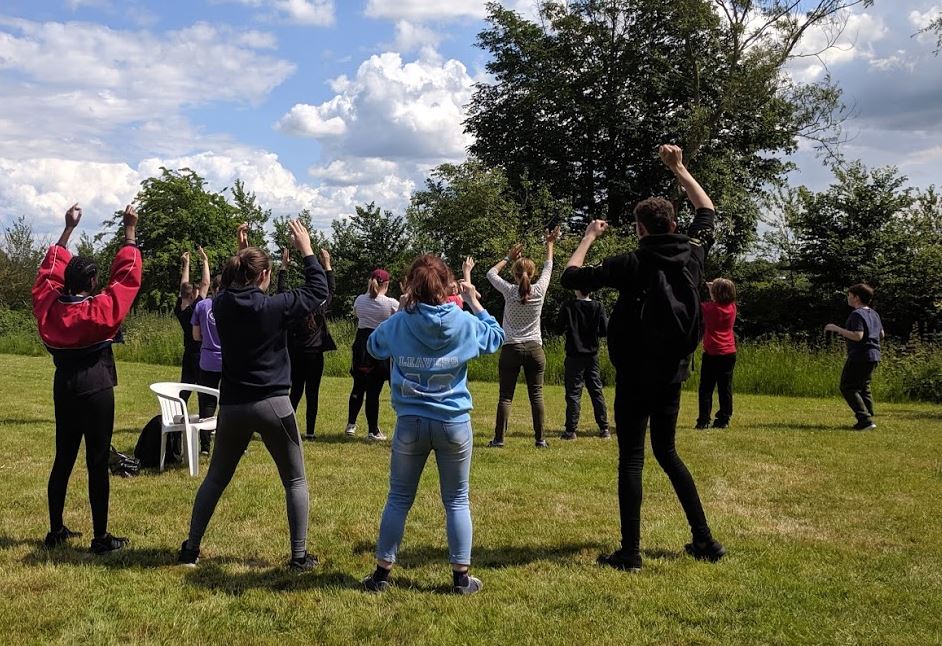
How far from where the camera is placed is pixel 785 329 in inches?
908

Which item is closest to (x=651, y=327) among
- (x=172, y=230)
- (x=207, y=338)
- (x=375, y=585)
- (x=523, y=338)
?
(x=375, y=585)

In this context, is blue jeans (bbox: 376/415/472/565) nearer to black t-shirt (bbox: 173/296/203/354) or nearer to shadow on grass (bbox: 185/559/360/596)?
shadow on grass (bbox: 185/559/360/596)

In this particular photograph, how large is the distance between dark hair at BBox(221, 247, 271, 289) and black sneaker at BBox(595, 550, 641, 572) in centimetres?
271

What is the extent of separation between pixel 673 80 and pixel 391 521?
28.2 m

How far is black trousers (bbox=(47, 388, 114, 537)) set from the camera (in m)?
4.80

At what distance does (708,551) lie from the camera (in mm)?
4875

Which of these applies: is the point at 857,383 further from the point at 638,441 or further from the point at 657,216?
the point at 657,216

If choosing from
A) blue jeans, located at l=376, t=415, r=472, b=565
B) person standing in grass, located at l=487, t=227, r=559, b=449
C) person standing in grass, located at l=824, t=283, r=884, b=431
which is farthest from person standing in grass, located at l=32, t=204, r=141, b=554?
person standing in grass, located at l=824, t=283, r=884, b=431

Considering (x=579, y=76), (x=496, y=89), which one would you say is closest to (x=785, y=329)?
(x=579, y=76)

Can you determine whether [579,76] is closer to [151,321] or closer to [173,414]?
[151,321]

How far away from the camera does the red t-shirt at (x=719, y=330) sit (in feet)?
33.3

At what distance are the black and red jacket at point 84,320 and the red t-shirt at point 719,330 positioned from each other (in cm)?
742

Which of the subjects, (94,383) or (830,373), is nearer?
(94,383)

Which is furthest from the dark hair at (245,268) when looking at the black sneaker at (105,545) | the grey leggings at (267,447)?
the black sneaker at (105,545)
